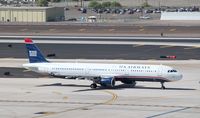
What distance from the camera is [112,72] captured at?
9250cm

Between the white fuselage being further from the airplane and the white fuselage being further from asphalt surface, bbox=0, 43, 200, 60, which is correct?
asphalt surface, bbox=0, 43, 200, 60

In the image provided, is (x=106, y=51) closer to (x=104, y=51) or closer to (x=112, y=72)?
(x=104, y=51)

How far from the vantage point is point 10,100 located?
272ft

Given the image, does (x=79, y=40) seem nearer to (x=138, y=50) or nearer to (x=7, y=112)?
(x=138, y=50)

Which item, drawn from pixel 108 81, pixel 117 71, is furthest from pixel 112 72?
pixel 108 81

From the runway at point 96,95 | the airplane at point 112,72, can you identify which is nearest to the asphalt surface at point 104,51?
the runway at point 96,95

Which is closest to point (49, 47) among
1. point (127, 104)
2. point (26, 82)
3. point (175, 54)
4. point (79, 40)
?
point (79, 40)

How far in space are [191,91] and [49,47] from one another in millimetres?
68096

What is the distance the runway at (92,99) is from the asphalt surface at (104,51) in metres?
29.0

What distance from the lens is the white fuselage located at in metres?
90.4

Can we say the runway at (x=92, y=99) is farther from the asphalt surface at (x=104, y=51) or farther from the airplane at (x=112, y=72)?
the asphalt surface at (x=104, y=51)

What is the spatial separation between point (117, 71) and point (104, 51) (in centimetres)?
5088

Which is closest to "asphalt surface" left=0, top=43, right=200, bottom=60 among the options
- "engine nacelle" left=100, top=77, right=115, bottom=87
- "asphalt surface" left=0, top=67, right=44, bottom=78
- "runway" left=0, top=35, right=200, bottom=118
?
"runway" left=0, top=35, right=200, bottom=118

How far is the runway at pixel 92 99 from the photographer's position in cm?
7288
